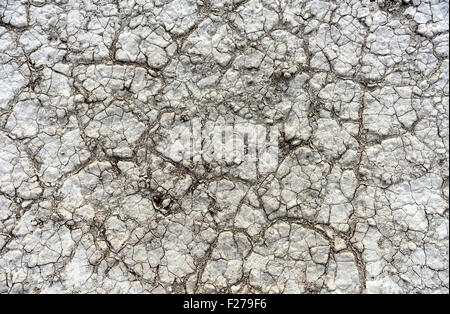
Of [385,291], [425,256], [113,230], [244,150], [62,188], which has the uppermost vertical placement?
[244,150]

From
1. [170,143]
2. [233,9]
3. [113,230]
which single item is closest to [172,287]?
[113,230]

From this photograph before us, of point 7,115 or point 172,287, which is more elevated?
point 7,115

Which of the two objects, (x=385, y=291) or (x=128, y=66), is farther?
(x=128, y=66)

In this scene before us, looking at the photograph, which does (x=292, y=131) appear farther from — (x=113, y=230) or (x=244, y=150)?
(x=113, y=230)

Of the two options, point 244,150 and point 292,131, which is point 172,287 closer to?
point 244,150

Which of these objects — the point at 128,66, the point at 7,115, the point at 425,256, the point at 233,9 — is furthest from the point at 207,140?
the point at 425,256

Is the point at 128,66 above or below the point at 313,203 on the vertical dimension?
above
